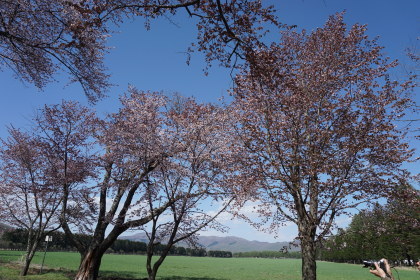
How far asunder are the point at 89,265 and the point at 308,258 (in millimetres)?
13057

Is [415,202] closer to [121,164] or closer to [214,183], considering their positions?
[214,183]

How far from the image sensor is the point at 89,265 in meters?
17.7

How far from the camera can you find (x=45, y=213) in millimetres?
23797

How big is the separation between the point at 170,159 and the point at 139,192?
303 cm

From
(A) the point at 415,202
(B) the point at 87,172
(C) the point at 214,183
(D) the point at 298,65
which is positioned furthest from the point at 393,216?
(B) the point at 87,172

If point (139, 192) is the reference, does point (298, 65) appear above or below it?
above

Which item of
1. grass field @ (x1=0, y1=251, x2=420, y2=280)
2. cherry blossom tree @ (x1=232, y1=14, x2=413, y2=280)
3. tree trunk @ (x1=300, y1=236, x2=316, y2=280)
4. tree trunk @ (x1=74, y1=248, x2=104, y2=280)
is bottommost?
grass field @ (x1=0, y1=251, x2=420, y2=280)

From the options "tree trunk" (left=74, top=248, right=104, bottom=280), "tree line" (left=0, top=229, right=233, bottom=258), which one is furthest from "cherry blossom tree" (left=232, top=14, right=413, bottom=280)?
"tree line" (left=0, top=229, right=233, bottom=258)

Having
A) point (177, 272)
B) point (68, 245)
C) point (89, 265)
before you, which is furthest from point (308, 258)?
point (68, 245)

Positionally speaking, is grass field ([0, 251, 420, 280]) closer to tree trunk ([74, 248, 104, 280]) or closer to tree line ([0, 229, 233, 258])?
tree trunk ([74, 248, 104, 280])

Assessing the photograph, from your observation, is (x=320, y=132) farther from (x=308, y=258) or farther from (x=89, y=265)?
(x=89, y=265)

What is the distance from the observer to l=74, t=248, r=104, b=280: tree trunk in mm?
17484

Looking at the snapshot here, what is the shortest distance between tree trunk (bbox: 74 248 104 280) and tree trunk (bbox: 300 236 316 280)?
12.6 meters

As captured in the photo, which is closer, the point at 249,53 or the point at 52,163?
the point at 249,53
